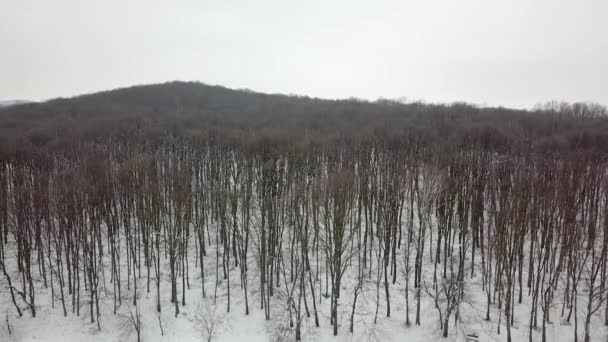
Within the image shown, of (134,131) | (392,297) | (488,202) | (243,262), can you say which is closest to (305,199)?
(243,262)

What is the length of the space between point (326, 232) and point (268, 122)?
2065 inches

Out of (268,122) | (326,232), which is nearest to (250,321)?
(326,232)

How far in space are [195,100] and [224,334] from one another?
304ft

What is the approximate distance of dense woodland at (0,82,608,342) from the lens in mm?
21266

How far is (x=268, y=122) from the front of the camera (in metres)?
72.8

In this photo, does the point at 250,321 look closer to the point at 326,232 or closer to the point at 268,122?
the point at 326,232

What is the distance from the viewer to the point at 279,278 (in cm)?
2694

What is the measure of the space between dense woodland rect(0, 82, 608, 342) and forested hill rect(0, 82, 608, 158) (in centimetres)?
187

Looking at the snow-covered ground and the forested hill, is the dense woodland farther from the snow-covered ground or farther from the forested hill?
the forested hill

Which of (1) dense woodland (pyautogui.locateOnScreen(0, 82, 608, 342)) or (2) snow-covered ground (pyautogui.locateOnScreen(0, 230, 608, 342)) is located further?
(1) dense woodland (pyautogui.locateOnScreen(0, 82, 608, 342))

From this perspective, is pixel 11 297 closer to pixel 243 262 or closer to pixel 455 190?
pixel 243 262

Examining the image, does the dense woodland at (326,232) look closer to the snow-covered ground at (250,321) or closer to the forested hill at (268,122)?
the snow-covered ground at (250,321)

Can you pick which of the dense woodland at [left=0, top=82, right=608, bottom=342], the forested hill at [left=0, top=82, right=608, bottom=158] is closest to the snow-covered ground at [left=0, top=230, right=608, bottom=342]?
the dense woodland at [left=0, top=82, right=608, bottom=342]

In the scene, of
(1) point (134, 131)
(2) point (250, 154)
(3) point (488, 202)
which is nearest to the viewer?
(3) point (488, 202)
